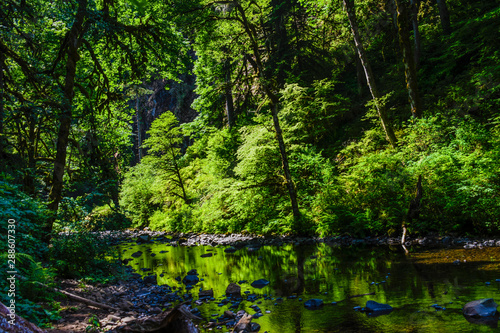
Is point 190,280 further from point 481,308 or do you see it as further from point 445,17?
point 445,17

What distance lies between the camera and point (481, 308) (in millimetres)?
4258

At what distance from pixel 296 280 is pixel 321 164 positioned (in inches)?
283

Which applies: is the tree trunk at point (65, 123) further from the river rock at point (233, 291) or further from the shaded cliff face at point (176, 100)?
the shaded cliff face at point (176, 100)

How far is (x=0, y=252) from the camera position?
423 centimetres

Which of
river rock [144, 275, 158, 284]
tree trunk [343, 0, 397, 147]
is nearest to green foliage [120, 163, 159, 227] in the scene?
river rock [144, 275, 158, 284]

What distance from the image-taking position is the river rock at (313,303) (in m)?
5.36

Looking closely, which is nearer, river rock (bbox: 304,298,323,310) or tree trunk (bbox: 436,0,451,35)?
river rock (bbox: 304,298,323,310)

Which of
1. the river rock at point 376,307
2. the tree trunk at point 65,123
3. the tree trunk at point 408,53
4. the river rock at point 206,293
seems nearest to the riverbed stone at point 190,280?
the river rock at point 206,293

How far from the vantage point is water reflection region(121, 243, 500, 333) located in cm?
452

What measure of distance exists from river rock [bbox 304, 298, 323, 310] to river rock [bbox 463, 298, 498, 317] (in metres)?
2.07

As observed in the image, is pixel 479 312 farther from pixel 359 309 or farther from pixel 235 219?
pixel 235 219

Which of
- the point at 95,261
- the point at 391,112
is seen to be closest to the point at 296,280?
the point at 95,261

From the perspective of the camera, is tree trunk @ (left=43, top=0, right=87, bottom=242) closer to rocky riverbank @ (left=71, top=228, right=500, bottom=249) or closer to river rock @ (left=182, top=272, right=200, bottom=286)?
rocky riverbank @ (left=71, top=228, right=500, bottom=249)

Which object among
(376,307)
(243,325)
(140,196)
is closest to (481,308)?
(376,307)
